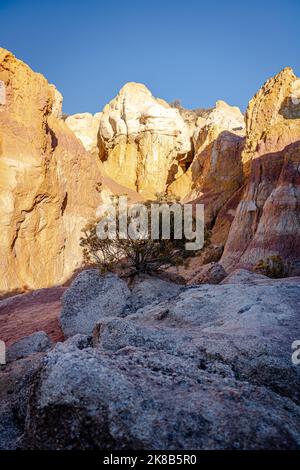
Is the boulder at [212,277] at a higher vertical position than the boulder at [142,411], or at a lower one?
lower

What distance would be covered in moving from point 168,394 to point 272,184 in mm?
17831

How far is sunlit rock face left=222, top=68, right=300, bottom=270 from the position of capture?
16062 mm

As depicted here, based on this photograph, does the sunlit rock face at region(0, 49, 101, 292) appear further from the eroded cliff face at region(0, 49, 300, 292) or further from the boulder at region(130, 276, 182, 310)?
the boulder at region(130, 276, 182, 310)

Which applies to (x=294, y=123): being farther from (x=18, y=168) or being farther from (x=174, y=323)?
(x=174, y=323)

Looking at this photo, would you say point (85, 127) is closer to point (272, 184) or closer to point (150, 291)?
point (272, 184)

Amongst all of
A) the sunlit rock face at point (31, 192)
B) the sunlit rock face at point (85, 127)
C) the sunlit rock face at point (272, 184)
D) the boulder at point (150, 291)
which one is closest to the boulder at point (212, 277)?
the boulder at point (150, 291)

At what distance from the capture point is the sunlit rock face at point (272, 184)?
16.1 meters

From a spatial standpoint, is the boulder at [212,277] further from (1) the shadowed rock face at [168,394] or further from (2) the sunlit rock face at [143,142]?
(2) the sunlit rock face at [143,142]

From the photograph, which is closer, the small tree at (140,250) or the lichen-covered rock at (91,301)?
the lichen-covered rock at (91,301)

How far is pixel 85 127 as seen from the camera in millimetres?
45031

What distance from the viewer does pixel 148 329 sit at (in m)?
4.04

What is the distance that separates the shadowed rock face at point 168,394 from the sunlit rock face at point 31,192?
13.6m

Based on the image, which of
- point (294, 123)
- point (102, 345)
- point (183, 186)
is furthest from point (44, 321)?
point (183, 186)

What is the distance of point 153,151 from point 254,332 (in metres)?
34.4
